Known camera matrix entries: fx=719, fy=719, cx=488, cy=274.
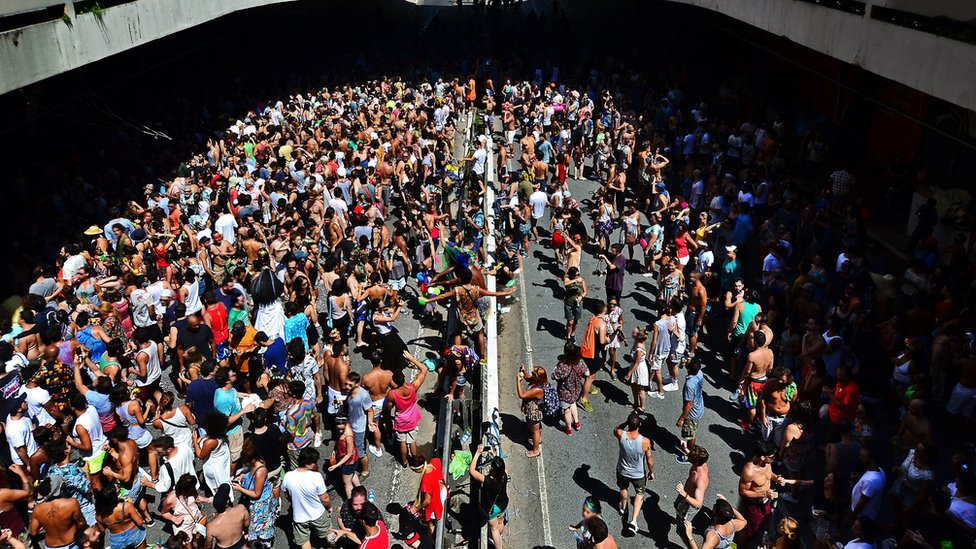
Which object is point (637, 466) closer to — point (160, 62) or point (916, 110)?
point (916, 110)

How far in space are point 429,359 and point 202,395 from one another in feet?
11.2

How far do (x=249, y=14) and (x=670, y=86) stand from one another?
18771 mm

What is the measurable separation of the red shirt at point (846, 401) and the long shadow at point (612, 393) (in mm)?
2922

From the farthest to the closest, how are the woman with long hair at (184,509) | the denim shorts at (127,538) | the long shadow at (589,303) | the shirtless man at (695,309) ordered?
1. the long shadow at (589,303)
2. the shirtless man at (695,309)
3. the denim shorts at (127,538)
4. the woman with long hair at (184,509)

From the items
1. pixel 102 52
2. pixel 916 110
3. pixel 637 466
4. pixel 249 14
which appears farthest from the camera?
pixel 249 14

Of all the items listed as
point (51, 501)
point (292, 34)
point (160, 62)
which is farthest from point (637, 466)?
point (292, 34)

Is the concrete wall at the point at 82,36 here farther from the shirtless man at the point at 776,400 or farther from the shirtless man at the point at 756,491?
the shirtless man at the point at 776,400

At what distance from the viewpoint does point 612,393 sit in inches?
443

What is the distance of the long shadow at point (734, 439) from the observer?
964 cm

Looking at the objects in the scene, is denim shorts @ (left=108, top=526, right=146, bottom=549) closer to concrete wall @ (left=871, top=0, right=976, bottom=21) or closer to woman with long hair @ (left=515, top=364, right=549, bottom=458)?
woman with long hair @ (left=515, top=364, right=549, bottom=458)

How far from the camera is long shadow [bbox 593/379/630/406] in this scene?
11.0m

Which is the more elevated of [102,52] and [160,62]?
[102,52]

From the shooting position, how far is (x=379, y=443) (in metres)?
9.66

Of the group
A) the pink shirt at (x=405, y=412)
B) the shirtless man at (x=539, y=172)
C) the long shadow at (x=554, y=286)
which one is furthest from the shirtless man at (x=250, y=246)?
the shirtless man at (x=539, y=172)
